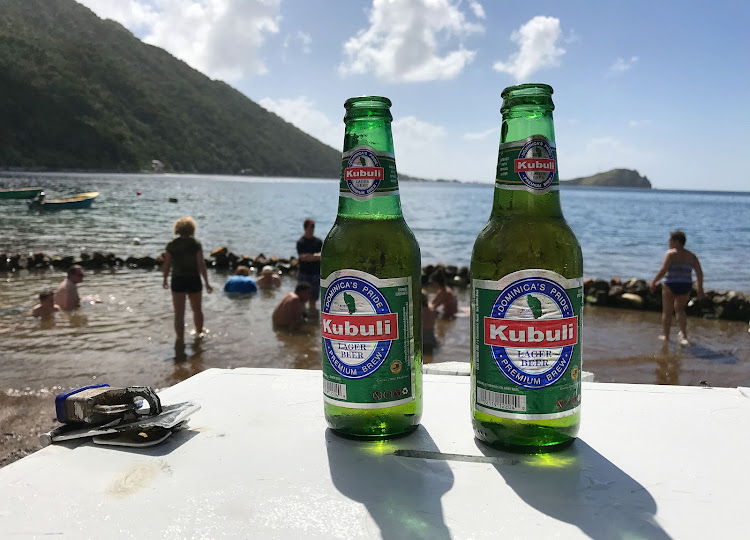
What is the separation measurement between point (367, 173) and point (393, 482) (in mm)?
846

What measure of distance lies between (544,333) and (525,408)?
0.65 feet

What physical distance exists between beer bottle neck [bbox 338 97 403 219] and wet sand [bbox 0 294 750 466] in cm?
523

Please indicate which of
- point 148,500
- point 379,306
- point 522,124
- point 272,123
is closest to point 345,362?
point 379,306

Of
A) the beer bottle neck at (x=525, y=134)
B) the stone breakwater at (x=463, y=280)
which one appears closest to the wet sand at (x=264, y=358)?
the stone breakwater at (x=463, y=280)

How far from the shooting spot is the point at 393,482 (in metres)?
1.40

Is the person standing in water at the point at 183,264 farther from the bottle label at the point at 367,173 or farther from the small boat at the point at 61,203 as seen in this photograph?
the small boat at the point at 61,203

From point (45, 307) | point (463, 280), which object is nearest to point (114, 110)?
point (463, 280)

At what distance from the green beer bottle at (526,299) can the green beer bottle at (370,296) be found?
0.20m

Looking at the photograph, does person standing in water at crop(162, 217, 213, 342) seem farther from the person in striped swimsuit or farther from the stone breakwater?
the person in striped swimsuit

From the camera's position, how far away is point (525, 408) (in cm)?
148

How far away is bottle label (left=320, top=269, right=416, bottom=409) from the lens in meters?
1.59

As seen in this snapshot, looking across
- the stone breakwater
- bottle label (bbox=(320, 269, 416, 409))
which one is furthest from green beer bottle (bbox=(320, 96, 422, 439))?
the stone breakwater

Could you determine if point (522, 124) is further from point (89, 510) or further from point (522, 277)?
point (89, 510)

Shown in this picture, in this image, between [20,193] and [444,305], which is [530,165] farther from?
[20,193]
